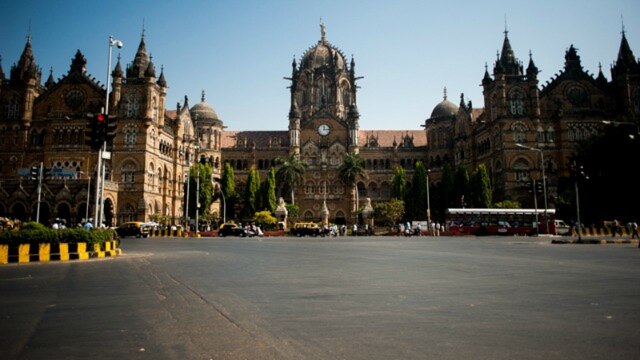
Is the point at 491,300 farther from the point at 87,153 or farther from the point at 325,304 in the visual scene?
the point at 87,153

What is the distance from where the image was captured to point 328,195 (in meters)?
74.7

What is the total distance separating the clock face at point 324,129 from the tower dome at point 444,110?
1886 cm

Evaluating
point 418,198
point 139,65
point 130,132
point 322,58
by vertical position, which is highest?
point 322,58

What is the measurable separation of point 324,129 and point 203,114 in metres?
20.8

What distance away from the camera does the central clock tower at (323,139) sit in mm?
74562

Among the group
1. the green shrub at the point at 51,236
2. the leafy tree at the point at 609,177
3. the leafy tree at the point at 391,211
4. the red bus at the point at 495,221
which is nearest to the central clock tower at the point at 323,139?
the leafy tree at the point at 391,211

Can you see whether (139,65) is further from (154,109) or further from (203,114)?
(203,114)

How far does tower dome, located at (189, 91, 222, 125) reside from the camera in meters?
78.9

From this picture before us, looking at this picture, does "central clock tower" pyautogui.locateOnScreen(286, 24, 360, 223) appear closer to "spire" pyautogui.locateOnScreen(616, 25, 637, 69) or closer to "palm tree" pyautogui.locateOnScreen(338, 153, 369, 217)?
"palm tree" pyautogui.locateOnScreen(338, 153, 369, 217)

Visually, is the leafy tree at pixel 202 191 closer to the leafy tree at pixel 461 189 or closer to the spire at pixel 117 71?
the spire at pixel 117 71

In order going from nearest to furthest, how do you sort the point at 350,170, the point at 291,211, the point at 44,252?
1. the point at 44,252
2. the point at 291,211
3. the point at 350,170

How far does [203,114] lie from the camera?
261 ft

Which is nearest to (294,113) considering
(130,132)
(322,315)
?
(130,132)

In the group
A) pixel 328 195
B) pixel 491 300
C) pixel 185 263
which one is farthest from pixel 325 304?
pixel 328 195
